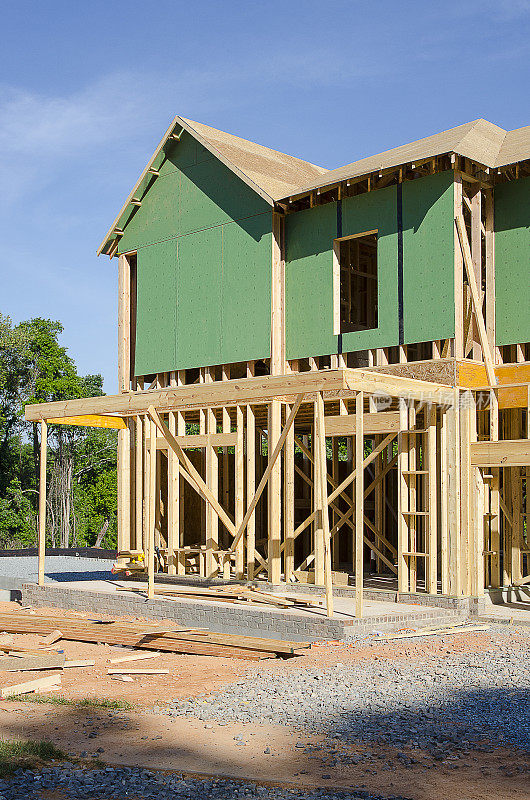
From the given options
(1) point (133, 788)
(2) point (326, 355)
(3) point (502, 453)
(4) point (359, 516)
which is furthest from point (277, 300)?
(1) point (133, 788)

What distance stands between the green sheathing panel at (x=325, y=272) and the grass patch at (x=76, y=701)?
9033 mm

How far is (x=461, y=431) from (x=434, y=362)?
1.31m

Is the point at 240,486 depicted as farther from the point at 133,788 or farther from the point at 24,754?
the point at 133,788

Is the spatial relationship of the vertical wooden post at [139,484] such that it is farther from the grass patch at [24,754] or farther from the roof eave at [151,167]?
the grass patch at [24,754]

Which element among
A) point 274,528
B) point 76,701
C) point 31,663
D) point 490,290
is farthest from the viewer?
point 274,528

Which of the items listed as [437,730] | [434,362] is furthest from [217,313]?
[437,730]

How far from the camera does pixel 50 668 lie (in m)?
10.8

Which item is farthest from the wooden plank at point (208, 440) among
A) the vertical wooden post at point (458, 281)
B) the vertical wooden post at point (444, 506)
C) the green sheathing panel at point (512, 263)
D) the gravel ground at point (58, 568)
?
the green sheathing panel at point (512, 263)

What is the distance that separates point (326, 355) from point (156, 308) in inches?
214

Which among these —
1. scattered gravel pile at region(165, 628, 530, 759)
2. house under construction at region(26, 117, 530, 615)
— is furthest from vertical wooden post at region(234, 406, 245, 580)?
scattered gravel pile at region(165, 628, 530, 759)

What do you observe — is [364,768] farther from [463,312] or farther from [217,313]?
[217,313]

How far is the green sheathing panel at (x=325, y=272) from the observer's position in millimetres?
15859

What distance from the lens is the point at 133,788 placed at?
19.9ft

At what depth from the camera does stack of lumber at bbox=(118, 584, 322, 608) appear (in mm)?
13469
